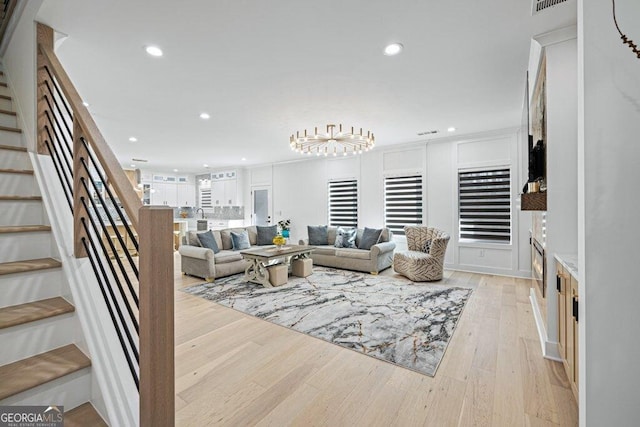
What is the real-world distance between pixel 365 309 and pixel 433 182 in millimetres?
3644

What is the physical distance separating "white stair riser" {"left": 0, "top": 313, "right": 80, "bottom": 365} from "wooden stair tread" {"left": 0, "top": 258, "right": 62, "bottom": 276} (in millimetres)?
319

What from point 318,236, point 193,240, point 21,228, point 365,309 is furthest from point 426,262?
point 21,228

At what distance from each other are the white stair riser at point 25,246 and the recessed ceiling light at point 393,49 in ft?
9.66

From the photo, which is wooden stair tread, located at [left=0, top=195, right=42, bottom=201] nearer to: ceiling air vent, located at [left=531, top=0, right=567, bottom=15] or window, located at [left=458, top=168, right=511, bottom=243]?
ceiling air vent, located at [left=531, top=0, right=567, bottom=15]

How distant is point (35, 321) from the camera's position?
132cm

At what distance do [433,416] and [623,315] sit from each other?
124cm

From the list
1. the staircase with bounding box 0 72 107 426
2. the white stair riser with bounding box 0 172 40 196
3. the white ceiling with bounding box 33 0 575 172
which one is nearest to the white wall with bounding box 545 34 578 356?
the white ceiling with bounding box 33 0 575 172

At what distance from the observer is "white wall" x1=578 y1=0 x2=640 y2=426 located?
100 cm

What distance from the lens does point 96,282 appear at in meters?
1.47

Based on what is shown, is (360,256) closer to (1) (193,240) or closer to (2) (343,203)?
(2) (343,203)

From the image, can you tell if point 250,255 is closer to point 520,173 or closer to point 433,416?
point 433,416

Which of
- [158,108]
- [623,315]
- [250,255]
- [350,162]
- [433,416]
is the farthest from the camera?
[350,162]

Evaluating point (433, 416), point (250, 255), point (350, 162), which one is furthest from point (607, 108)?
point (350, 162)

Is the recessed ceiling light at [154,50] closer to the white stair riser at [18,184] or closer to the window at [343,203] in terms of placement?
the white stair riser at [18,184]
